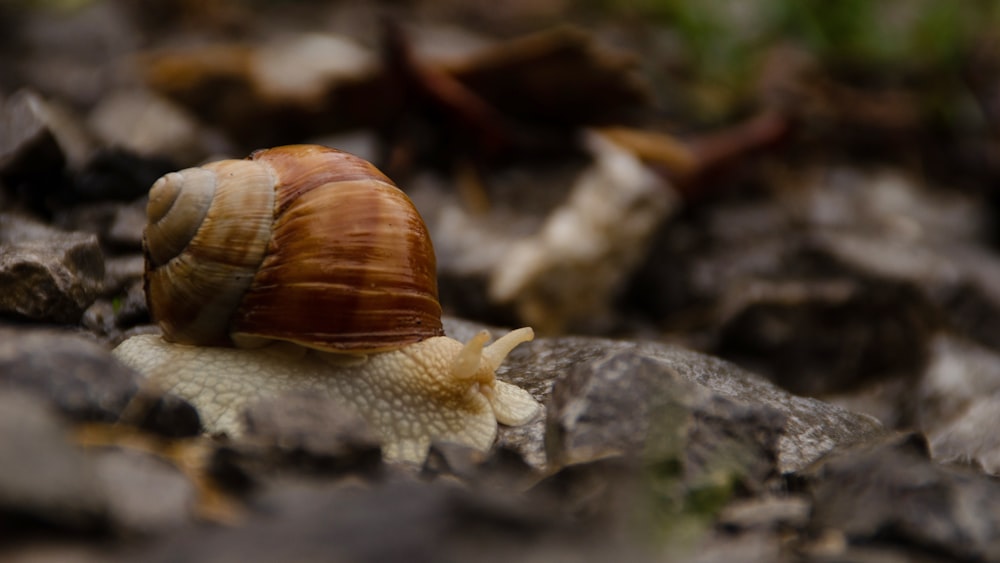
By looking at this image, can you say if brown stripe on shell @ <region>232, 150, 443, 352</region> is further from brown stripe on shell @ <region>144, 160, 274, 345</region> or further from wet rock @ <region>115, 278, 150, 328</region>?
wet rock @ <region>115, 278, 150, 328</region>

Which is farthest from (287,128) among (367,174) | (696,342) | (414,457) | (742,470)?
(742,470)

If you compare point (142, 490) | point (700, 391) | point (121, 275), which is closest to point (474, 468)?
point (700, 391)

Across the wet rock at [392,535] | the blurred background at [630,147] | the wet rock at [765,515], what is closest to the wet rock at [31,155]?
the blurred background at [630,147]

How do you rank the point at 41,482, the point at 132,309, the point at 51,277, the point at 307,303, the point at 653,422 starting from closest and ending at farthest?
the point at 41,482
the point at 653,422
the point at 307,303
the point at 51,277
the point at 132,309

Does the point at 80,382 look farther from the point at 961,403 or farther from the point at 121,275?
the point at 961,403

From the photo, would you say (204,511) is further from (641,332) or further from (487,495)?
(641,332)

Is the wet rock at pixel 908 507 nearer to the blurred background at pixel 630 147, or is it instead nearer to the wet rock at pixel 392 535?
the wet rock at pixel 392 535
